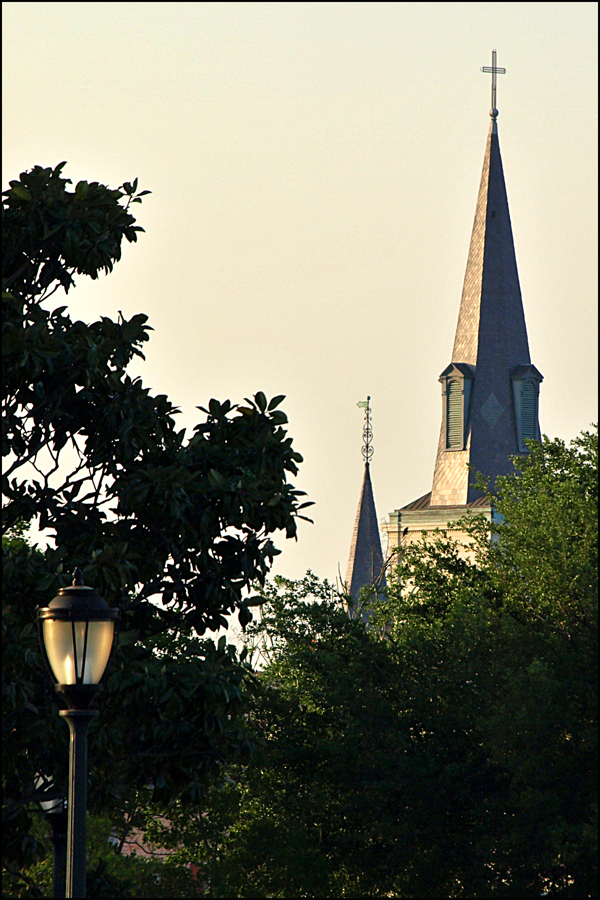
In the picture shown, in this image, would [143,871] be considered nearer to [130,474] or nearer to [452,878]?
[452,878]

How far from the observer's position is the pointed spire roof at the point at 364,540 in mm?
83375

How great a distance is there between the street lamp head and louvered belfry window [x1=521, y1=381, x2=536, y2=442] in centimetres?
6185

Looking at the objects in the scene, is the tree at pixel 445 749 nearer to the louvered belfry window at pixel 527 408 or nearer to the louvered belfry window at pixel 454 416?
the louvered belfry window at pixel 454 416

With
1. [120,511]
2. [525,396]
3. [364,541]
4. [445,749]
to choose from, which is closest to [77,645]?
[120,511]

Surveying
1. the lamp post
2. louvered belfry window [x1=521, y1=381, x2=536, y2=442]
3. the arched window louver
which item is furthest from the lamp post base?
louvered belfry window [x1=521, y1=381, x2=536, y2=442]

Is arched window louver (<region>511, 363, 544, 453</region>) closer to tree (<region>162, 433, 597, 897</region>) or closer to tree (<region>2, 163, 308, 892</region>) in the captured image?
tree (<region>162, 433, 597, 897</region>)

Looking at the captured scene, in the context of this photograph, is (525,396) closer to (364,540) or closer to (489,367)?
(489,367)

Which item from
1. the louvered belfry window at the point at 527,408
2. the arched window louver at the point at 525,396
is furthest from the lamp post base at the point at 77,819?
the louvered belfry window at the point at 527,408

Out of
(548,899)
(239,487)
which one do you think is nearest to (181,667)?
(239,487)

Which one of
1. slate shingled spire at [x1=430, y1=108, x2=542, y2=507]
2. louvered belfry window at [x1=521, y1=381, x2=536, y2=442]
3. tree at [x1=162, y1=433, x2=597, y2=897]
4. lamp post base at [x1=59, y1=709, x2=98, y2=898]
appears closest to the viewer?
lamp post base at [x1=59, y1=709, x2=98, y2=898]

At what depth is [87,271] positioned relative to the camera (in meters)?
13.2

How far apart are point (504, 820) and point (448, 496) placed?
55.8 metres

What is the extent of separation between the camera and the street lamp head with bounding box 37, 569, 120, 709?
8.97 m

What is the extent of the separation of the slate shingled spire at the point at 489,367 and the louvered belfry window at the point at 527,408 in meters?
0.05
